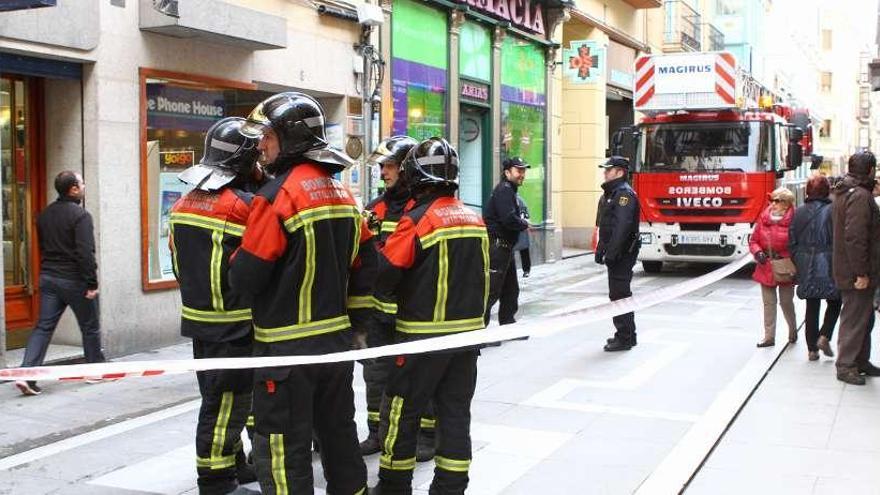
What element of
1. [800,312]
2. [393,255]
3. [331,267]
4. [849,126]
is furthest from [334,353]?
[849,126]

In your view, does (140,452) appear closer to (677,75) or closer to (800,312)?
(800,312)

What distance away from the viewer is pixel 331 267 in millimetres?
3998

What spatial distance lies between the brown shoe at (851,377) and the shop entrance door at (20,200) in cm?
731

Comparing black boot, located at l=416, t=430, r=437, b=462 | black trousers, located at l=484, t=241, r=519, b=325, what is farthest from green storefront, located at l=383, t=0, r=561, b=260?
black boot, located at l=416, t=430, r=437, b=462

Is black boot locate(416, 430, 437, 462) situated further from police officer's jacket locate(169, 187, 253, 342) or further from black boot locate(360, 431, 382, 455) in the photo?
police officer's jacket locate(169, 187, 253, 342)

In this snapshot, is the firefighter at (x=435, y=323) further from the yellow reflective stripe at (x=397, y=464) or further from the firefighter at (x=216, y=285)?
the firefighter at (x=216, y=285)

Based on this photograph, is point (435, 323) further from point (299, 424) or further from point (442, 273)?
point (299, 424)

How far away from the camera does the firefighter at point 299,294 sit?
384cm

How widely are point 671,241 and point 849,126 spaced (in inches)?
2658

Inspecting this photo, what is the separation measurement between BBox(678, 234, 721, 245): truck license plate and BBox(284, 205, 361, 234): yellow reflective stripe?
13179 mm

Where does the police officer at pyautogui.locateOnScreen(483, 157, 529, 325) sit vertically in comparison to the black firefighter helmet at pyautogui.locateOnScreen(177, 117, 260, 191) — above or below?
below

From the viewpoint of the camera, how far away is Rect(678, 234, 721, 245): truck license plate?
16.3 m

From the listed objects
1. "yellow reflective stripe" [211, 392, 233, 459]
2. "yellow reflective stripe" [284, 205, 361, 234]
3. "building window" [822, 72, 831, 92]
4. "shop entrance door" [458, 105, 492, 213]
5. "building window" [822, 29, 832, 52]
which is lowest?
"yellow reflective stripe" [211, 392, 233, 459]

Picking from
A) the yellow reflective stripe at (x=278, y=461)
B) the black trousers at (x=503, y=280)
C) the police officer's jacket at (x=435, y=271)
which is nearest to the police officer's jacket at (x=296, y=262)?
the yellow reflective stripe at (x=278, y=461)
